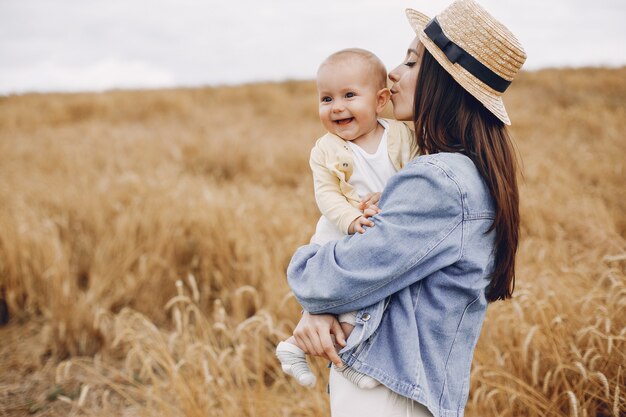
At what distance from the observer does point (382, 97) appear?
1.58 meters

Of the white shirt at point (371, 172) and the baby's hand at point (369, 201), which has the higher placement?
the white shirt at point (371, 172)

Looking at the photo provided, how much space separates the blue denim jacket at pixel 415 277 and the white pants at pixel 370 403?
0.18 ft

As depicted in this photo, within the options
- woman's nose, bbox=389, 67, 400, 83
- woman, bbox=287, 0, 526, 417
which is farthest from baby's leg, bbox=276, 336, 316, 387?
woman's nose, bbox=389, 67, 400, 83

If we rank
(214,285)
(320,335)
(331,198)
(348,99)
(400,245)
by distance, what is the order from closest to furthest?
(400,245) < (320,335) < (331,198) < (348,99) < (214,285)

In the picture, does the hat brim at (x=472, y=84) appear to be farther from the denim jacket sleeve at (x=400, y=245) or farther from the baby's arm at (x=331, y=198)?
the baby's arm at (x=331, y=198)

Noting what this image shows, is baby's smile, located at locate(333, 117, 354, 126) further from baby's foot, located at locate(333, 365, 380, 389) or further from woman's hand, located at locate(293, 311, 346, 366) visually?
baby's foot, located at locate(333, 365, 380, 389)

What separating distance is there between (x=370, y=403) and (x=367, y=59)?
3.33ft

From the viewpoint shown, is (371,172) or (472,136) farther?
(371,172)

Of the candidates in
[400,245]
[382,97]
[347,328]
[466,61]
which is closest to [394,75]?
[382,97]

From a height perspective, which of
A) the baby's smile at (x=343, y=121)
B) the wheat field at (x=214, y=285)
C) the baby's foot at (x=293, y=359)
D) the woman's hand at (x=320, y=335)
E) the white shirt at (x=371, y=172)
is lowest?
the wheat field at (x=214, y=285)

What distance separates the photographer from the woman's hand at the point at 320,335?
126 centimetres

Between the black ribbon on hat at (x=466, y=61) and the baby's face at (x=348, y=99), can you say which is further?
the baby's face at (x=348, y=99)

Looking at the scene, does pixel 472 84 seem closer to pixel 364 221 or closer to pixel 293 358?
pixel 364 221

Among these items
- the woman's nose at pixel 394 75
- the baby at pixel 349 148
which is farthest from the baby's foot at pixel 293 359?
the woman's nose at pixel 394 75
